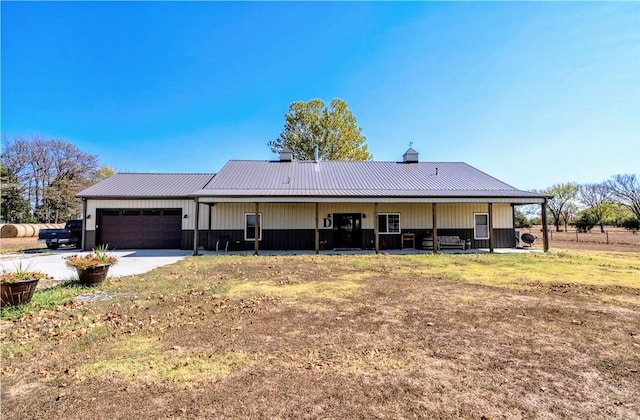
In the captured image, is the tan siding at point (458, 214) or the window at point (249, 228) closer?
the window at point (249, 228)

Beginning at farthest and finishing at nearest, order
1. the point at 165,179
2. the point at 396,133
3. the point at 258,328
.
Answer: the point at 396,133
the point at 165,179
the point at 258,328

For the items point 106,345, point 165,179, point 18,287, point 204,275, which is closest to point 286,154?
point 165,179

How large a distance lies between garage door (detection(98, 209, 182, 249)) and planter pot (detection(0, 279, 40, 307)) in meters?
10.9

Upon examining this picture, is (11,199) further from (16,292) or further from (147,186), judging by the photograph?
(16,292)

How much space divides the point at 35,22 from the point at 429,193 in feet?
48.6

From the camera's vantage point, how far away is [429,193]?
1427 cm

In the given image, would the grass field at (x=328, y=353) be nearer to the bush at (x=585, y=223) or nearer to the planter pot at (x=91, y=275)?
the planter pot at (x=91, y=275)

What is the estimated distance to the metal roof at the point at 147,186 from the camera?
15953 millimetres

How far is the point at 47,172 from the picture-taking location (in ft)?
108

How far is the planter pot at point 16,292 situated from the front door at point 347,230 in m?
12.0

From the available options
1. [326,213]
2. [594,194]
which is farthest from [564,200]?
[326,213]

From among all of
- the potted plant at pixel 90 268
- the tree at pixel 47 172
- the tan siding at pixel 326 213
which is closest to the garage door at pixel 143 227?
the tan siding at pixel 326 213

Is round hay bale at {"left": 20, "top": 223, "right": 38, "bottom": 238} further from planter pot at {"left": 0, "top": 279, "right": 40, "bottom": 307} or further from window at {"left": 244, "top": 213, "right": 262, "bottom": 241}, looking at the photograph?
planter pot at {"left": 0, "top": 279, "right": 40, "bottom": 307}

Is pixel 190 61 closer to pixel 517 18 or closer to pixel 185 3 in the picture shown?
pixel 185 3
